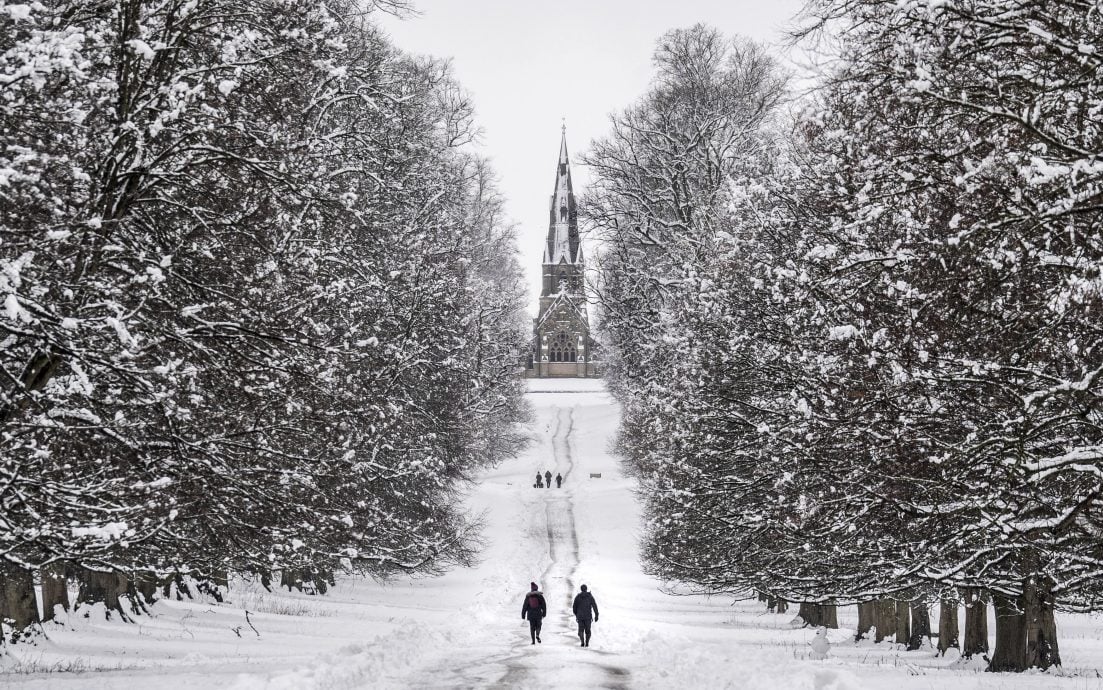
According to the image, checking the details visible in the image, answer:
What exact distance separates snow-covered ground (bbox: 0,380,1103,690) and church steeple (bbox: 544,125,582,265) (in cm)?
6530

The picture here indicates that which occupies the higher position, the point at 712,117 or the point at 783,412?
the point at 712,117

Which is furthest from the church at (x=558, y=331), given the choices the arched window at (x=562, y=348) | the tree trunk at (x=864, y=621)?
the tree trunk at (x=864, y=621)

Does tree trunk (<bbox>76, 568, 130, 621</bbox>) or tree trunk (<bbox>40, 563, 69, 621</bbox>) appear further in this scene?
tree trunk (<bbox>76, 568, 130, 621</bbox>)

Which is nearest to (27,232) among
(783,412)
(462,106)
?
(783,412)

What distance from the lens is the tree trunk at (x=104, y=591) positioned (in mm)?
17372

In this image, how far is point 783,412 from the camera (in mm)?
16250

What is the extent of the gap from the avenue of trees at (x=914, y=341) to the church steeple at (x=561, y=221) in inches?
3064

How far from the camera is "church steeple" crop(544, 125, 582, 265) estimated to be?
100000mm

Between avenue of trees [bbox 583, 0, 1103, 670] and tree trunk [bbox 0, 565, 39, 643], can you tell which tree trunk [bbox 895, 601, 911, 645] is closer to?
avenue of trees [bbox 583, 0, 1103, 670]

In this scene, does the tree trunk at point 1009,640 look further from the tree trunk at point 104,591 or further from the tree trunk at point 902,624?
the tree trunk at point 104,591

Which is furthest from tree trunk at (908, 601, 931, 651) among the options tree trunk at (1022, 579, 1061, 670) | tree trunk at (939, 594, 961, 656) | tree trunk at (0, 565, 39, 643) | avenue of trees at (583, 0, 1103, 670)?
tree trunk at (0, 565, 39, 643)

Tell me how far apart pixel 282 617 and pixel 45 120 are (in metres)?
12.9

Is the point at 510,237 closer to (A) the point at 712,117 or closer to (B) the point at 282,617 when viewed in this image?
(A) the point at 712,117

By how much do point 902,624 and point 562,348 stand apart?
87.5 meters
